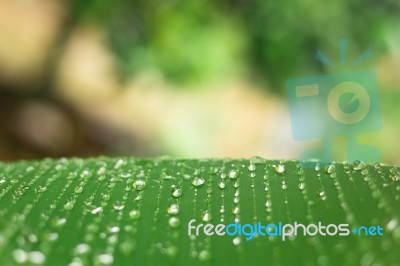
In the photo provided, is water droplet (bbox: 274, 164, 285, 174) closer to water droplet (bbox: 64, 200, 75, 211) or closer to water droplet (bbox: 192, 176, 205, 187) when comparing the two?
water droplet (bbox: 192, 176, 205, 187)

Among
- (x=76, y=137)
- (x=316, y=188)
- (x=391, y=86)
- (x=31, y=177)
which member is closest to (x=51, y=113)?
(x=76, y=137)

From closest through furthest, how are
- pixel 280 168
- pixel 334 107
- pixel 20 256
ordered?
pixel 20 256 < pixel 280 168 < pixel 334 107

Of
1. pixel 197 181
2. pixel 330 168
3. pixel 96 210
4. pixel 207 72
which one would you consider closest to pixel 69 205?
pixel 96 210

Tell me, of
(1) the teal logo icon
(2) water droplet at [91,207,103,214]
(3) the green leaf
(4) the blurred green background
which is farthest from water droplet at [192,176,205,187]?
(4) the blurred green background

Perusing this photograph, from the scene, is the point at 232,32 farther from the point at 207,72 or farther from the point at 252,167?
the point at 252,167

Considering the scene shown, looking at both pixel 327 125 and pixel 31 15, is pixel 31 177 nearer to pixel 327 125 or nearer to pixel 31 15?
pixel 327 125
